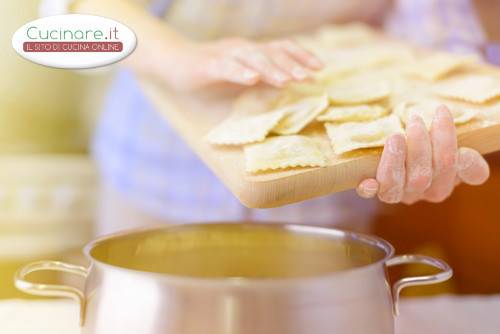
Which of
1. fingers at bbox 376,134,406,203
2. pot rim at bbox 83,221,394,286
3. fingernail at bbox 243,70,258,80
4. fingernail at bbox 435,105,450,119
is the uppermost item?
fingernail at bbox 243,70,258,80

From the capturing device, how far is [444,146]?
415 mm

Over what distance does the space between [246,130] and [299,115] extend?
0.13 feet

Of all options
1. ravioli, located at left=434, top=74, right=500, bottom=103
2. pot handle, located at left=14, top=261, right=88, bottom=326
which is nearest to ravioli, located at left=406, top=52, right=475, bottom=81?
ravioli, located at left=434, top=74, right=500, bottom=103

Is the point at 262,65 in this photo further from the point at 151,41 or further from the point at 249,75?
the point at 151,41

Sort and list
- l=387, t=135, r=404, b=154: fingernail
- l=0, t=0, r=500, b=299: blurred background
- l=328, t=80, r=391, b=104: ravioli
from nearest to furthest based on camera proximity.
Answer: l=387, t=135, r=404, b=154: fingernail → l=328, t=80, r=391, b=104: ravioli → l=0, t=0, r=500, b=299: blurred background

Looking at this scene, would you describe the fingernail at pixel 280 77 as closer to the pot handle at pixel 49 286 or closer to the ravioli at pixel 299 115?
the ravioli at pixel 299 115

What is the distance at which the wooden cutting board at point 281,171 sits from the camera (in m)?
0.40

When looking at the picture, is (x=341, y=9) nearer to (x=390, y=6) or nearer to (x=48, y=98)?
A: (x=390, y=6)

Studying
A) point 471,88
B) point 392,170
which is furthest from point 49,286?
point 471,88

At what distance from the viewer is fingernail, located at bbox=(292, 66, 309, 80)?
0.48 m

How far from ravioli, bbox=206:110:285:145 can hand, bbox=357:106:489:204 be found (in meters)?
0.07

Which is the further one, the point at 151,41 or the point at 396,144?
the point at 151,41

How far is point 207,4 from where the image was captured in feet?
2.28

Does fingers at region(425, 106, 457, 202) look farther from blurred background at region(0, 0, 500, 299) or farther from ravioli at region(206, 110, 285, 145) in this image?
blurred background at region(0, 0, 500, 299)
